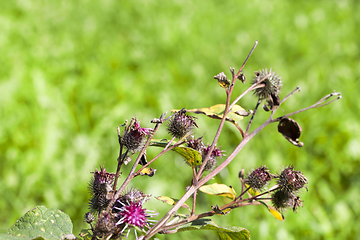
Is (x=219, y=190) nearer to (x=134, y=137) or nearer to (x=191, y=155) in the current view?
(x=191, y=155)

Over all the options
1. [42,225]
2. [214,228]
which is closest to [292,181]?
[214,228]

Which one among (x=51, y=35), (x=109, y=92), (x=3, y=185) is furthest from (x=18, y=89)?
(x=51, y=35)

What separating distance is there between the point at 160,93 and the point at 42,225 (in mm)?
2725

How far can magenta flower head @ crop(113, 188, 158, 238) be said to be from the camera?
1.90 feet

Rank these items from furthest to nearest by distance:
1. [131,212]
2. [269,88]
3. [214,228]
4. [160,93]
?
1. [160,93]
2. [269,88]
3. [214,228]
4. [131,212]

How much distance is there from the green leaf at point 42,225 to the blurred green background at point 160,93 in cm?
169

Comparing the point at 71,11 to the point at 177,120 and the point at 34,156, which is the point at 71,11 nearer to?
the point at 34,156

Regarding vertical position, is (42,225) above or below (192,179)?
below

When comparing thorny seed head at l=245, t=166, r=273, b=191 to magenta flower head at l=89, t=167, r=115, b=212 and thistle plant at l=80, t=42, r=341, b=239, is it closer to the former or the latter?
thistle plant at l=80, t=42, r=341, b=239

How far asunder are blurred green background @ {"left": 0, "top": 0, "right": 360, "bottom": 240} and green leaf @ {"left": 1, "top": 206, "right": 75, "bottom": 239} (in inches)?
66.5

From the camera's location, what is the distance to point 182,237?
2.27 metres

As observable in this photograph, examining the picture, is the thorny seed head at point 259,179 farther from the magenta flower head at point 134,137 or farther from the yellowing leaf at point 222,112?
the magenta flower head at point 134,137

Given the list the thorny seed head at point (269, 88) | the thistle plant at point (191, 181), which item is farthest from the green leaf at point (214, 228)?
the thorny seed head at point (269, 88)

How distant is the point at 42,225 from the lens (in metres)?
0.65
